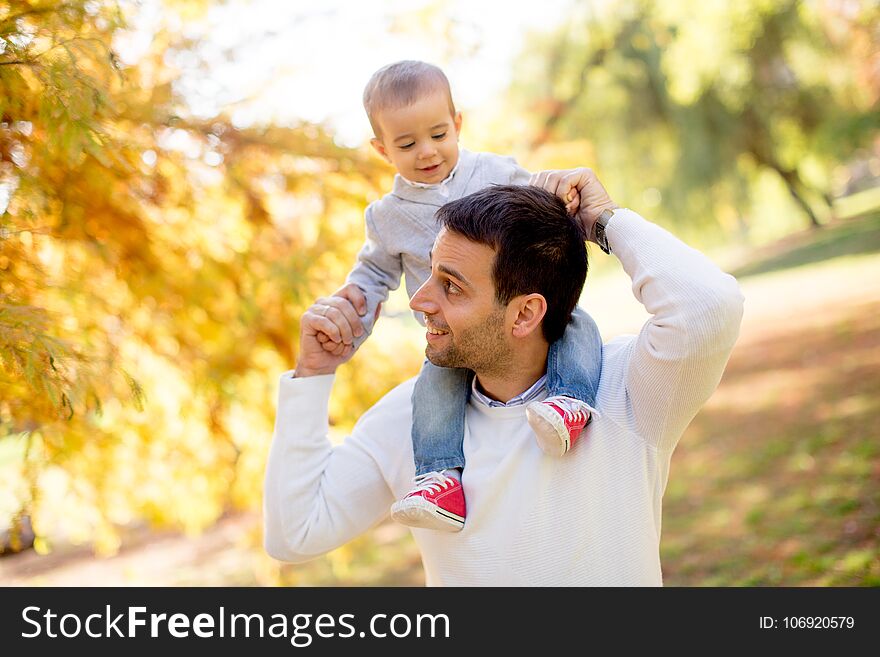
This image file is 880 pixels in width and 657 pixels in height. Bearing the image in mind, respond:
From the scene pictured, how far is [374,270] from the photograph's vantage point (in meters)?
2.36

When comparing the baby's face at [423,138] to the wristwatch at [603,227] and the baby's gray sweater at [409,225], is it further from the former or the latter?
the wristwatch at [603,227]

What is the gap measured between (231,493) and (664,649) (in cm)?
273

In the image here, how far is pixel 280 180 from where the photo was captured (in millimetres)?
4094

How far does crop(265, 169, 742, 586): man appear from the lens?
1.95 m

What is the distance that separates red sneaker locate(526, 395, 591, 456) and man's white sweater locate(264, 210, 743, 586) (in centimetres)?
9

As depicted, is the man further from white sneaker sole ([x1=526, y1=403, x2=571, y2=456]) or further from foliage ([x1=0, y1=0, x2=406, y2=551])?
foliage ([x1=0, y1=0, x2=406, y2=551])

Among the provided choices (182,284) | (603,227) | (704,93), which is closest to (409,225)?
(603,227)

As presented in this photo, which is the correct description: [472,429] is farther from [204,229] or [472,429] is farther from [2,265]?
[204,229]

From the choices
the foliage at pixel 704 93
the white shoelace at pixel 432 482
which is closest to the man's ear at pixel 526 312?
the white shoelace at pixel 432 482

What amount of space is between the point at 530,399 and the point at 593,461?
223 millimetres

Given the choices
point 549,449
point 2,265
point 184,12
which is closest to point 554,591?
point 549,449

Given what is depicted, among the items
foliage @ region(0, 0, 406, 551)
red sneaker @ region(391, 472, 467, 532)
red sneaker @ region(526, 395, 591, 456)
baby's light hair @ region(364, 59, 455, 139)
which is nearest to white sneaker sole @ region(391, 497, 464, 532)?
red sneaker @ region(391, 472, 467, 532)

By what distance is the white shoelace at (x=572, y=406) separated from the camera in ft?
6.26

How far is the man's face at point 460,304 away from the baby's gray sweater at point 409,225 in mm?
225
